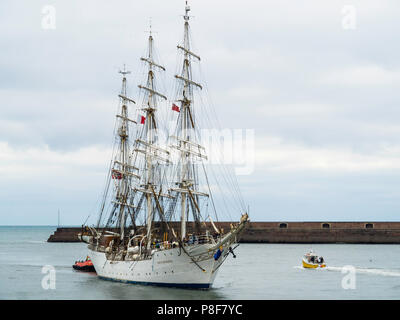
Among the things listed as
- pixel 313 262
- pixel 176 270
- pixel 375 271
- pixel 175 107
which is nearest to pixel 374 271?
pixel 375 271

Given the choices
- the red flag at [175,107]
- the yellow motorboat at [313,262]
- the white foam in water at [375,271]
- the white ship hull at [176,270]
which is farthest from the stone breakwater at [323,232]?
the white ship hull at [176,270]

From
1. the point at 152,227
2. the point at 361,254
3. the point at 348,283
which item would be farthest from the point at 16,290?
the point at 361,254

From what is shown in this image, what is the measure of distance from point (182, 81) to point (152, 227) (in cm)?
1709

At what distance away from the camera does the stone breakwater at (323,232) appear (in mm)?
154750

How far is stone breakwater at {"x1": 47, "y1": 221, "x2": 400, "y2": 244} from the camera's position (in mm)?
154750

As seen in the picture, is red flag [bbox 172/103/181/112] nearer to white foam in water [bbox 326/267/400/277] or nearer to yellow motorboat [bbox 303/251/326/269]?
yellow motorboat [bbox 303/251/326/269]

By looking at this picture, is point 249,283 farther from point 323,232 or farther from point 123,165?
point 323,232

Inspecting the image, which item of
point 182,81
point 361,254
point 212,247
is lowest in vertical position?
point 361,254

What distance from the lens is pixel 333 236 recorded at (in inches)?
6117

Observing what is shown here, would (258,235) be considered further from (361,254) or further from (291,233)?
(361,254)

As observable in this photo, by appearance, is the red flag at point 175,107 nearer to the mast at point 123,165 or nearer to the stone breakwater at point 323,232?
the mast at point 123,165

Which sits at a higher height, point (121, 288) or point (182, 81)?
point (182, 81)

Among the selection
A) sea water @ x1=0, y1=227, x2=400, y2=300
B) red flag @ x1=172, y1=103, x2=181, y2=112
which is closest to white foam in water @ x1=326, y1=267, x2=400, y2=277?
sea water @ x1=0, y1=227, x2=400, y2=300
